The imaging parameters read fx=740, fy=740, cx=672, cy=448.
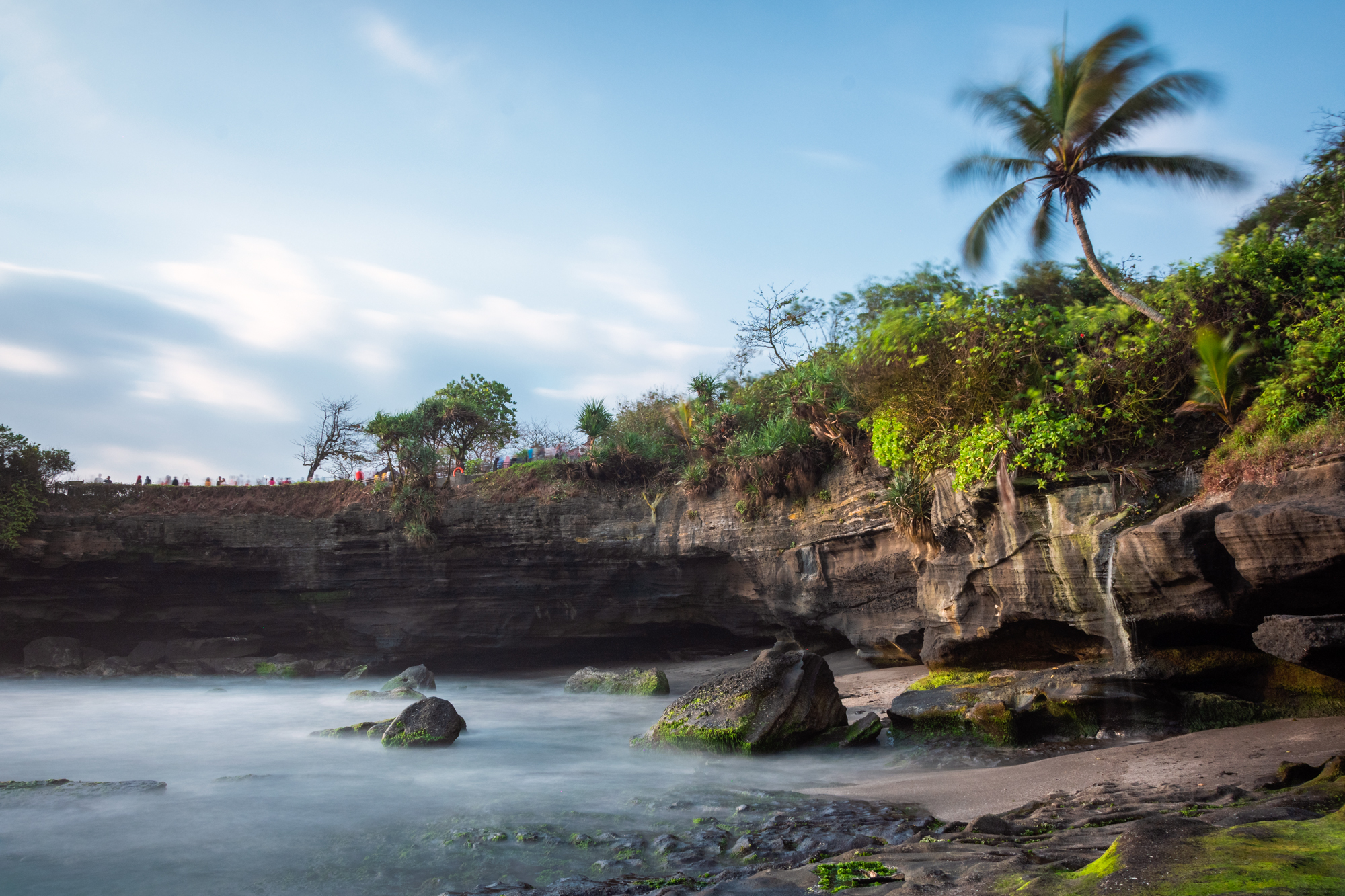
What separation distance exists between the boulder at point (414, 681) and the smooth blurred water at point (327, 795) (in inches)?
103

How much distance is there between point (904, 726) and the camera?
11.2 metres

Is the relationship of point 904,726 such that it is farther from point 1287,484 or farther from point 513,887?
point 513,887

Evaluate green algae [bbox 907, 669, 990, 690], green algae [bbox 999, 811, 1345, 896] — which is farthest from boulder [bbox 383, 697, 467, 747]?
green algae [bbox 999, 811, 1345, 896]

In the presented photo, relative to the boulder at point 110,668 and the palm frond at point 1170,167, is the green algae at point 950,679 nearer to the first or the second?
the palm frond at point 1170,167

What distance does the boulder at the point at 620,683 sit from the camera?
18.2 m

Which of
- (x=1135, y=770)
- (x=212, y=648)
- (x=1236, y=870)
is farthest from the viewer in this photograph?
(x=212, y=648)

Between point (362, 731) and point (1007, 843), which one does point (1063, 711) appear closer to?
point (1007, 843)

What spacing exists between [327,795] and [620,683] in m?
10.1

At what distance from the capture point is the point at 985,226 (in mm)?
15719

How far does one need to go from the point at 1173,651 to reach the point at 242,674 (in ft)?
80.0

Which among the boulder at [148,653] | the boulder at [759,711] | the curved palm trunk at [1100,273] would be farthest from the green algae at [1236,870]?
the boulder at [148,653]

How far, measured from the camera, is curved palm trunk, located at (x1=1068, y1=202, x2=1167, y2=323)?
1185 centimetres

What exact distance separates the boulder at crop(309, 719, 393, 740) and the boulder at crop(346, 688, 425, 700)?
17.0ft

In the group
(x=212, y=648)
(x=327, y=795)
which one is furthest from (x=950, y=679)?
(x=212, y=648)
